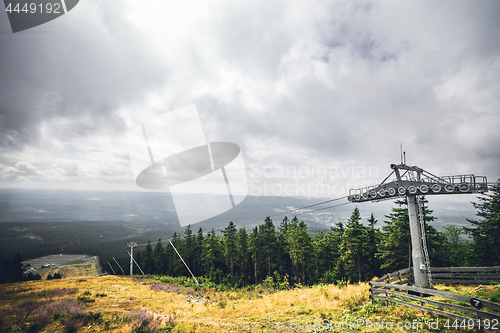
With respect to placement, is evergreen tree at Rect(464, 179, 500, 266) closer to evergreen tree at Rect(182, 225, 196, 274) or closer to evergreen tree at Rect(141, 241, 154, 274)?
evergreen tree at Rect(182, 225, 196, 274)

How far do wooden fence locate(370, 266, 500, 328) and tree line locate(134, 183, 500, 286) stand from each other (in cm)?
966

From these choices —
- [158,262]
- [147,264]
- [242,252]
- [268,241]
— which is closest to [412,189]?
[268,241]

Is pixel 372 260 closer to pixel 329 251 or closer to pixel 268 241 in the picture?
pixel 329 251

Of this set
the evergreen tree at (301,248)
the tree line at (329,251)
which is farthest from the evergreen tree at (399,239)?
the evergreen tree at (301,248)

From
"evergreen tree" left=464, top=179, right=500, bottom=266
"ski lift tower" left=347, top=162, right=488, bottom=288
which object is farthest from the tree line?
"ski lift tower" left=347, top=162, right=488, bottom=288

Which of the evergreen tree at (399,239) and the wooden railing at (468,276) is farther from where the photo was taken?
the evergreen tree at (399,239)

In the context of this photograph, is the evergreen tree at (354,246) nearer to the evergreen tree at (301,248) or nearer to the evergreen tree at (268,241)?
the evergreen tree at (301,248)

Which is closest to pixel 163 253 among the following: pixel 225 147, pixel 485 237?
pixel 225 147

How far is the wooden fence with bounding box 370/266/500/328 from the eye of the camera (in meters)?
7.15

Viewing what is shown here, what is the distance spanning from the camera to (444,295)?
28.2 feet

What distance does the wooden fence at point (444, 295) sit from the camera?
7148 millimetres

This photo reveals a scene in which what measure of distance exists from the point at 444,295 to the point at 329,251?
34446 millimetres

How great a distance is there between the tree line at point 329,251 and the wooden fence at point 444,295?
966 cm

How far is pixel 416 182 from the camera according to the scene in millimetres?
15664
